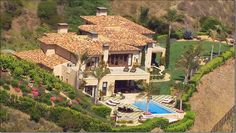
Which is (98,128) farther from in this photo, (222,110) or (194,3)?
(194,3)

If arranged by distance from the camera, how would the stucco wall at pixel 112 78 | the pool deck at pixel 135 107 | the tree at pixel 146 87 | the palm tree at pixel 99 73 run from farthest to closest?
the stucco wall at pixel 112 78
the palm tree at pixel 99 73
the tree at pixel 146 87
the pool deck at pixel 135 107

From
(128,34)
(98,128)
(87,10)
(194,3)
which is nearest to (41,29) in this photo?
(87,10)

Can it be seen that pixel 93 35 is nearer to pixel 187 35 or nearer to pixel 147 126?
pixel 147 126

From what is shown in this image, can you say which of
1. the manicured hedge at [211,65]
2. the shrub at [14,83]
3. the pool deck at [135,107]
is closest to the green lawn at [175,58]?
the pool deck at [135,107]

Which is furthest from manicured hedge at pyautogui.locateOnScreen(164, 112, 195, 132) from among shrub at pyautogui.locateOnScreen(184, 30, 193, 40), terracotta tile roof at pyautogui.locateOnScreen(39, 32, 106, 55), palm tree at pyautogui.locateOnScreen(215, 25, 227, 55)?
shrub at pyautogui.locateOnScreen(184, 30, 193, 40)

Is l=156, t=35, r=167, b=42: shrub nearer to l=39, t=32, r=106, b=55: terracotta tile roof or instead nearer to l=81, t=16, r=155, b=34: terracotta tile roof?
l=81, t=16, r=155, b=34: terracotta tile roof

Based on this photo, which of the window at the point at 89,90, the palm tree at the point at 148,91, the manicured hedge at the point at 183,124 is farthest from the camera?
the window at the point at 89,90

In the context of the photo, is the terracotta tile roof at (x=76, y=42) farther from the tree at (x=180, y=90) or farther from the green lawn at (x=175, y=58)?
the tree at (x=180, y=90)
